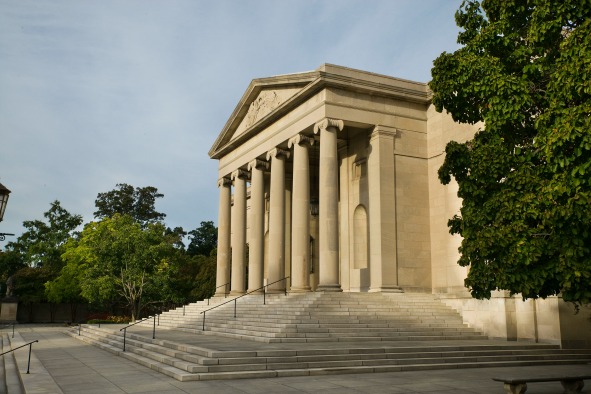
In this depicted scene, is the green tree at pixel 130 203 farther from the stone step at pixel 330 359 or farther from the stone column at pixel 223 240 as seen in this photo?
the stone step at pixel 330 359

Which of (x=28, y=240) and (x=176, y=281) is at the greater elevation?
(x=28, y=240)

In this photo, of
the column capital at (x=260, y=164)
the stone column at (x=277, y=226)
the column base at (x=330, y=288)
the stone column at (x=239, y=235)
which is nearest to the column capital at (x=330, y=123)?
the stone column at (x=277, y=226)

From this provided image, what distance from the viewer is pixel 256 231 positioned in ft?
129

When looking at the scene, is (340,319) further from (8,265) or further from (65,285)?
(8,265)

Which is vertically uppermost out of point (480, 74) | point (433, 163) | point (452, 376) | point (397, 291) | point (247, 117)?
point (247, 117)

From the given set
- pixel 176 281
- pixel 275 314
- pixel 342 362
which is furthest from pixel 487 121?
pixel 176 281

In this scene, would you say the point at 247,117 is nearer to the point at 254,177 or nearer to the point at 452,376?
the point at 254,177

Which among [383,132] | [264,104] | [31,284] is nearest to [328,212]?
[383,132]

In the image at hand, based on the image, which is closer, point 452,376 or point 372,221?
point 452,376

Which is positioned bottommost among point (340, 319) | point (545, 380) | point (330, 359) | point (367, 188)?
point (330, 359)

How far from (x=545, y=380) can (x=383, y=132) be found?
2129cm

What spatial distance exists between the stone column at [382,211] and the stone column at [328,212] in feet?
7.78

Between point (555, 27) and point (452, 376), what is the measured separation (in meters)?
10.1

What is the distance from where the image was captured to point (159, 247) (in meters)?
53.1
